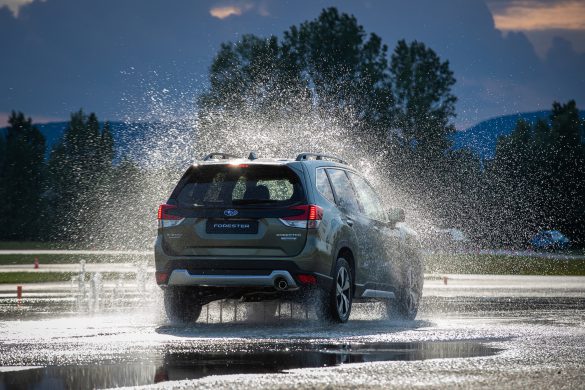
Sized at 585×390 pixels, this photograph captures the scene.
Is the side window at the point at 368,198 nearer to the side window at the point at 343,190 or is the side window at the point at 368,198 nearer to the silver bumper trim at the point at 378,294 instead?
the side window at the point at 343,190

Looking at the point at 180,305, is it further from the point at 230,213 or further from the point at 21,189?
the point at 21,189

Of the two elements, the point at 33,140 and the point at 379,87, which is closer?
the point at 379,87

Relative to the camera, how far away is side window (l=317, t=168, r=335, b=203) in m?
14.4

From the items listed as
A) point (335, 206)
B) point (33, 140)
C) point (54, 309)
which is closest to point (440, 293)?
point (54, 309)

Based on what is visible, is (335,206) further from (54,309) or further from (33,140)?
(33,140)

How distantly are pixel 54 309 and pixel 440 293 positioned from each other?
29.8 ft

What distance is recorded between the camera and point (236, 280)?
13562 mm

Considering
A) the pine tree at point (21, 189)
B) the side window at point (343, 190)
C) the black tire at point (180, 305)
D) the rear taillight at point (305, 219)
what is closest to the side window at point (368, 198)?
the side window at point (343, 190)

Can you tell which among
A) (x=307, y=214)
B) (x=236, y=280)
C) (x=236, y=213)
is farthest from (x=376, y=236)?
(x=236, y=280)

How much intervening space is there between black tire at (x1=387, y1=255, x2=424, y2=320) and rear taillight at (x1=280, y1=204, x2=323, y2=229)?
10.2 ft

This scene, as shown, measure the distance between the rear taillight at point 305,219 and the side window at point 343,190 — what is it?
949 mm

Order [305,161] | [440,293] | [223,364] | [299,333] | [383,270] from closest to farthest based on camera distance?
1. [223,364]
2. [299,333]
3. [305,161]
4. [383,270]
5. [440,293]

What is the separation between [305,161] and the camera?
14.4 meters

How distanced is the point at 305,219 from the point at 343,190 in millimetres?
1499
